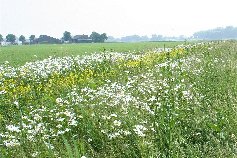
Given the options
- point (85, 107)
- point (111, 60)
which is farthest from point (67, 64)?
point (85, 107)

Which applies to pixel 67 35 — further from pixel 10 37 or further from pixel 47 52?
pixel 47 52

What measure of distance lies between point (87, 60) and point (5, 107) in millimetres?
6028

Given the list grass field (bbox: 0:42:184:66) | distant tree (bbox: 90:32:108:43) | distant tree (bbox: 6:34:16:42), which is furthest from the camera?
distant tree (bbox: 6:34:16:42)

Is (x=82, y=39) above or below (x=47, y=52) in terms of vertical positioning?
above

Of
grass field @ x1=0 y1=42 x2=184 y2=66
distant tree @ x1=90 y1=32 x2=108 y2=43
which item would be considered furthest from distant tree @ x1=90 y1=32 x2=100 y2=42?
grass field @ x1=0 y1=42 x2=184 y2=66

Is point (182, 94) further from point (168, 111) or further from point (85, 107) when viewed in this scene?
point (85, 107)

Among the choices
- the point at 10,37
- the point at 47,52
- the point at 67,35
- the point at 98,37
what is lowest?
the point at 47,52

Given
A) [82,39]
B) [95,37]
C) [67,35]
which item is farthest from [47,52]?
[67,35]

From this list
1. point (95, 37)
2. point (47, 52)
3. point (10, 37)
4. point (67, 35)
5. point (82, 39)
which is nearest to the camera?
point (47, 52)

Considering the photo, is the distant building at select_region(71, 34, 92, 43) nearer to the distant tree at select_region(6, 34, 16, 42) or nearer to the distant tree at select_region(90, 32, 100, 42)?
the distant tree at select_region(90, 32, 100, 42)

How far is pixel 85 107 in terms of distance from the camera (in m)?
4.91

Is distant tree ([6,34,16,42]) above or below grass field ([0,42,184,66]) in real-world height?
above

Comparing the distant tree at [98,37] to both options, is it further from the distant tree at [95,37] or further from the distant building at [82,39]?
the distant building at [82,39]

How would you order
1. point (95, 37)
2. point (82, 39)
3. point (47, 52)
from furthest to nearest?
point (82, 39), point (95, 37), point (47, 52)
